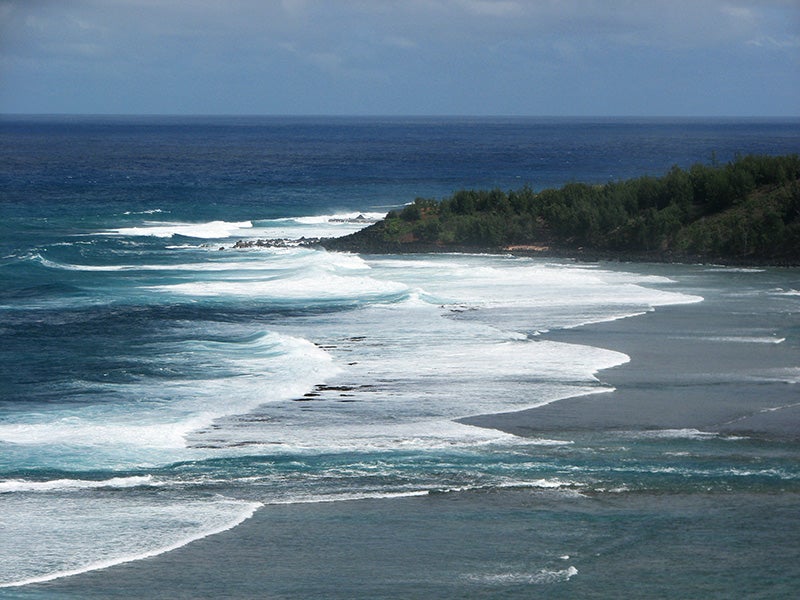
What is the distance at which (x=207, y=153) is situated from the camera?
161 metres

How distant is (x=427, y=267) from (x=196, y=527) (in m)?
29.5

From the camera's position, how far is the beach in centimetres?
1420

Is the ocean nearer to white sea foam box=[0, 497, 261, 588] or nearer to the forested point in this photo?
white sea foam box=[0, 497, 261, 588]

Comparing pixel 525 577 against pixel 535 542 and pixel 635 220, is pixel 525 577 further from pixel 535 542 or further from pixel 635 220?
pixel 635 220

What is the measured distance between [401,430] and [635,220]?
2862cm

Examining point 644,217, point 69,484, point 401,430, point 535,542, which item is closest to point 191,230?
point 644,217

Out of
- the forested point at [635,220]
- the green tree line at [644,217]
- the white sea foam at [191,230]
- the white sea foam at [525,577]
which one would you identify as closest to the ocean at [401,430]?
the white sea foam at [525,577]

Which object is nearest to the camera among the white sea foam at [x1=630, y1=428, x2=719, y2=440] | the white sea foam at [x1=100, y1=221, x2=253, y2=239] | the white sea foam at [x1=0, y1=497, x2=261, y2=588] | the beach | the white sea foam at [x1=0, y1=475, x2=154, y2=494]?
the beach

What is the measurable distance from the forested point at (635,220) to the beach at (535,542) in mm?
24389

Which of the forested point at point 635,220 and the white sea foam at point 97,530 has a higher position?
the forested point at point 635,220

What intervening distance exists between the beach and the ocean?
0.15 ft

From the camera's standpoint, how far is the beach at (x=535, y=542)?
559 inches

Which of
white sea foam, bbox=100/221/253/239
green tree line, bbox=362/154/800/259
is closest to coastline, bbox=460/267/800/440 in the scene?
green tree line, bbox=362/154/800/259

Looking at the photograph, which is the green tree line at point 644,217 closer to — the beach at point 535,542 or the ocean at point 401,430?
the ocean at point 401,430
